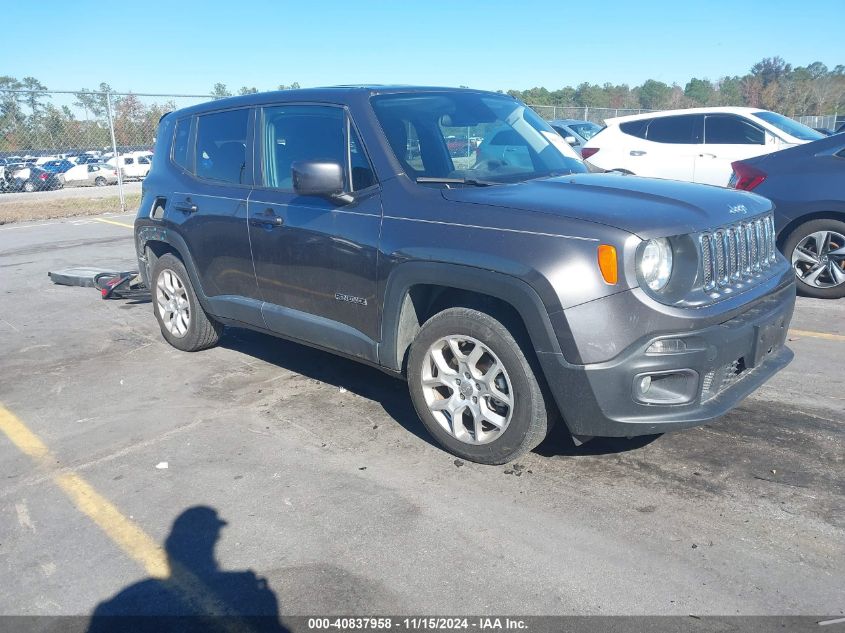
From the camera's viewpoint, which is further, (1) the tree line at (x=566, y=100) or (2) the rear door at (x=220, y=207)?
(1) the tree line at (x=566, y=100)

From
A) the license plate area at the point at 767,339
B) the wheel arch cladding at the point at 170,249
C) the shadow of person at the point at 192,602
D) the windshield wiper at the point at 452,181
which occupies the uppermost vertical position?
the windshield wiper at the point at 452,181

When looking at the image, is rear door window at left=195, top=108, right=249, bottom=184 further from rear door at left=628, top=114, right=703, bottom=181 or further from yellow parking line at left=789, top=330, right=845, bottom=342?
rear door at left=628, top=114, right=703, bottom=181

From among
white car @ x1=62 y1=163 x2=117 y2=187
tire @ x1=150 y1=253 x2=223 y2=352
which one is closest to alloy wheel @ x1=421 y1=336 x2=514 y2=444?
tire @ x1=150 y1=253 x2=223 y2=352

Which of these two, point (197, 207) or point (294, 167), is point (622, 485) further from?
point (197, 207)

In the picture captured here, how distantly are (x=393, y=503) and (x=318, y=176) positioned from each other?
174 centimetres

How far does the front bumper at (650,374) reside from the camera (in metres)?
3.19

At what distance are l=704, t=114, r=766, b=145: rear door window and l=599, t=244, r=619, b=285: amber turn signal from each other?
28.6 feet

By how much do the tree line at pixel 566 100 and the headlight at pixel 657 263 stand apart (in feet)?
27.8

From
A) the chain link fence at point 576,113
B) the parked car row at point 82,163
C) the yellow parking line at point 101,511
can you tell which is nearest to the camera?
the yellow parking line at point 101,511

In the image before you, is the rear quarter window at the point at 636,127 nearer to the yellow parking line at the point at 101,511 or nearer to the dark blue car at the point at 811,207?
the dark blue car at the point at 811,207

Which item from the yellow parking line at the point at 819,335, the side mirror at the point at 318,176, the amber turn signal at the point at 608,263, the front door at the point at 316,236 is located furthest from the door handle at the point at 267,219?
the yellow parking line at the point at 819,335

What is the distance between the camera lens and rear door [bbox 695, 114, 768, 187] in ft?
34.7

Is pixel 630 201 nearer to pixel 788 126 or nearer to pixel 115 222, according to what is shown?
pixel 788 126

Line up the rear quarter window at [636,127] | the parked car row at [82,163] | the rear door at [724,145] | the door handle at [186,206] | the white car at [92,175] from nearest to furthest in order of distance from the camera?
the door handle at [186,206]
the rear door at [724,145]
the rear quarter window at [636,127]
the parked car row at [82,163]
the white car at [92,175]
